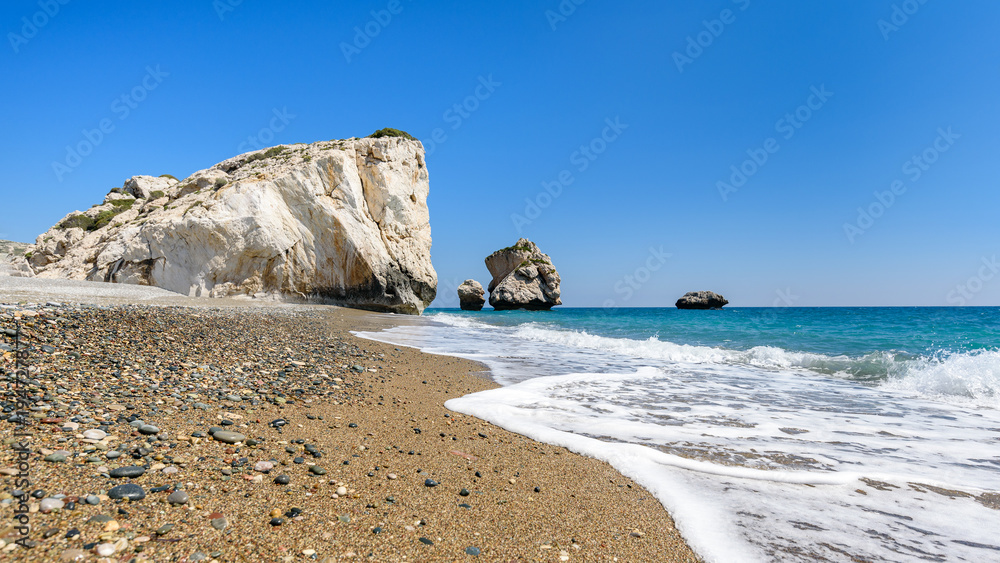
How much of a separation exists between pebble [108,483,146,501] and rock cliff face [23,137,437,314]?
79.6 ft

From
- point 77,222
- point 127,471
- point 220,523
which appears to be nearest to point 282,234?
point 77,222

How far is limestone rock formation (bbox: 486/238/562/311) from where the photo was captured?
63.9 metres

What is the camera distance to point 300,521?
2281mm

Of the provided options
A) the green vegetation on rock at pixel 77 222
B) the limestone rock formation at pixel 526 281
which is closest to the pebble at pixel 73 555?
the green vegetation on rock at pixel 77 222

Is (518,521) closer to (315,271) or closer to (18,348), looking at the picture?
(18,348)

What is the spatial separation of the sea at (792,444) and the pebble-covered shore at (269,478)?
1.59 feet

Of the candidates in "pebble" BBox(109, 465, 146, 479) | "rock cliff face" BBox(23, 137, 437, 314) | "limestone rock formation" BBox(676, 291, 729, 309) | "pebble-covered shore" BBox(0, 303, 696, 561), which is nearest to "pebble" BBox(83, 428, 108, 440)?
"pebble-covered shore" BBox(0, 303, 696, 561)

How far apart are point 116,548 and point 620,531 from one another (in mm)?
2485

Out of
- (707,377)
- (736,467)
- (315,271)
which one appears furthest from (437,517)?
(315,271)

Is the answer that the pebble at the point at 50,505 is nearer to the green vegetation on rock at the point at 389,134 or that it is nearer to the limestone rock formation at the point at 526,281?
the green vegetation on rock at the point at 389,134

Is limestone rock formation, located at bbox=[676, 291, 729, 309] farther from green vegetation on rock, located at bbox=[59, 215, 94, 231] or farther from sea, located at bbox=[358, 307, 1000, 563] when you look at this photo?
green vegetation on rock, located at bbox=[59, 215, 94, 231]

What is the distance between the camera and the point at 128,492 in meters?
2.22

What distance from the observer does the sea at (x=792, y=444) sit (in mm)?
2756

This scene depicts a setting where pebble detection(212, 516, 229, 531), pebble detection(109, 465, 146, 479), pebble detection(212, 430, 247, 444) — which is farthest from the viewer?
pebble detection(212, 430, 247, 444)
